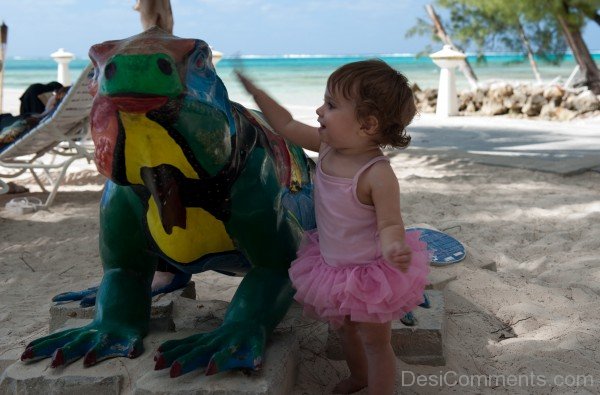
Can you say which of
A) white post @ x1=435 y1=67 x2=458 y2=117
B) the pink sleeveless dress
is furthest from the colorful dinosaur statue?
white post @ x1=435 y1=67 x2=458 y2=117

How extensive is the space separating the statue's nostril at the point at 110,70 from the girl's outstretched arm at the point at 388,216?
68 centimetres

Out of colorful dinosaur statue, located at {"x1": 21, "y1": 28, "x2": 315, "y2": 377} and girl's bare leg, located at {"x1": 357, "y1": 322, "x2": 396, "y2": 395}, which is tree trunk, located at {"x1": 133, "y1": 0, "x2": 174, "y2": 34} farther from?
girl's bare leg, located at {"x1": 357, "y1": 322, "x2": 396, "y2": 395}

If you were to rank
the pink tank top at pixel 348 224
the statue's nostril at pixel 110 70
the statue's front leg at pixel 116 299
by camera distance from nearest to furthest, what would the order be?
the statue's nostril at pixel 110 70 < the pink tank top at pixel 348 224 < the statue's front leg at pixel 116 299

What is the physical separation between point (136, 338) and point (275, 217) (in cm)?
54

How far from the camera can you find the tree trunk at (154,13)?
17.3 feet

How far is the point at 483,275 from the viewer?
3072 mm

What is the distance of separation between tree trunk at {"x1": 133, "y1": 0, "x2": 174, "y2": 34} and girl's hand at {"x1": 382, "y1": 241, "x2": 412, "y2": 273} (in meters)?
4.04

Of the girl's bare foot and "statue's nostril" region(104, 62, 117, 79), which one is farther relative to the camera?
the girl's bare foot

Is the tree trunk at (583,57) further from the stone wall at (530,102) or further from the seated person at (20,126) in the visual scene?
the seated person at (20,126)

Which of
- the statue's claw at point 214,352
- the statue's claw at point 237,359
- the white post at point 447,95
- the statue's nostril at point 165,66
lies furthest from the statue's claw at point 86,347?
the white post at point 447,95

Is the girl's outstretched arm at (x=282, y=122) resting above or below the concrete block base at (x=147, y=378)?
above

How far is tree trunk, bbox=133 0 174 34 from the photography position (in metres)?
5.28

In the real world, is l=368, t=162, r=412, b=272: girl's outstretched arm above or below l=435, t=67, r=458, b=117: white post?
above

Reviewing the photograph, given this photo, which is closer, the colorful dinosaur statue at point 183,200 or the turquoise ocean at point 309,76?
the colorful dinosaur statue at point 183,200
